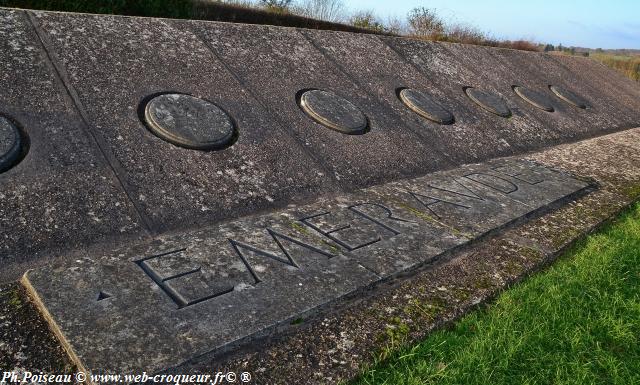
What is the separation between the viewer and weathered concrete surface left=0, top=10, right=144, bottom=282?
236 centimetres

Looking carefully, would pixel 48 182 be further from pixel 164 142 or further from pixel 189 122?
pixel 189 122

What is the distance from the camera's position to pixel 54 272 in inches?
82.0

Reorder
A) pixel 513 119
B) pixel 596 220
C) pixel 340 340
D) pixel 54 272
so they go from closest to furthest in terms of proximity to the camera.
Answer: pixel 340 340 → pixel 54 272 → pixel 596 220 → pixel 513 119

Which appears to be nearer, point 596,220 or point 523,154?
point 596,220

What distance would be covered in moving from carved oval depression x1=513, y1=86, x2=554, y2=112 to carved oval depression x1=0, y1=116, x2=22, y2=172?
5.78 m

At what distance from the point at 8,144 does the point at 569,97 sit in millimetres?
7292

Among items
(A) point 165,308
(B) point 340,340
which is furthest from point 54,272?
(B) point 340,340

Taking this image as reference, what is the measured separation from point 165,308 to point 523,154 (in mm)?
4211

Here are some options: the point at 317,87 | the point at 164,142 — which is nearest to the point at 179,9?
the point at 317,87

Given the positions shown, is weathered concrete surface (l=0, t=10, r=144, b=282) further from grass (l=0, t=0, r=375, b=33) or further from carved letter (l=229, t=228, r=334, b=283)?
grass (l=0, t=0, r=375, b=33)

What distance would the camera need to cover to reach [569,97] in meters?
7.54

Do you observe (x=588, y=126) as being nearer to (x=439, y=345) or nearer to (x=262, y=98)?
(x=262, y=98)

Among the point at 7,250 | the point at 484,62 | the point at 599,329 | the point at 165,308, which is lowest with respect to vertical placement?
the point at 7,250

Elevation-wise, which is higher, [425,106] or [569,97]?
→ [569,97]
